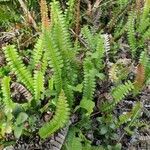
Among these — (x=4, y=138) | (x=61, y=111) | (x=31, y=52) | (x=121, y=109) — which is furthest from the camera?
(x=31, y=52)

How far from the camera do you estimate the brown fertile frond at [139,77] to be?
2.42 m

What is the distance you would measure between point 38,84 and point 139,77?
631 mm

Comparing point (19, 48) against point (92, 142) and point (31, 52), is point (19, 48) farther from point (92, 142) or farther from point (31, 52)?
point (92, 142)

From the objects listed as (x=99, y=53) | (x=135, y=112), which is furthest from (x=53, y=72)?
(x=135, y=112)

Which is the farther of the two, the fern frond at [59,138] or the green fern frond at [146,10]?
the green fern frond at [146,10]

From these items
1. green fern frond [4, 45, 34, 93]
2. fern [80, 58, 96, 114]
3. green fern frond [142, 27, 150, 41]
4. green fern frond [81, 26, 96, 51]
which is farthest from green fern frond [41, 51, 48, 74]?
green fern frond [142, 27, 150, 41]

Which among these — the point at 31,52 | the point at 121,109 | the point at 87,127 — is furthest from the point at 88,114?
the point at 31,52

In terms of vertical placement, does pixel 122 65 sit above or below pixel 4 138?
above

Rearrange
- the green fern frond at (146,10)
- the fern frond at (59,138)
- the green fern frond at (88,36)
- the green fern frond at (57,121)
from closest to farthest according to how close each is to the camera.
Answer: the green fern frond at (57,121), the fern frond at (59,138), the green fern frond at (88,36), the green fern frond at (146,10)

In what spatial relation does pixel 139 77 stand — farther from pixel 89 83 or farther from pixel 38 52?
pixel 38 52

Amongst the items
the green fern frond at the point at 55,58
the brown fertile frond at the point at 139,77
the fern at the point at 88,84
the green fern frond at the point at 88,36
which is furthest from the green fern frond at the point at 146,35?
the green fern frond at the point at 55,58

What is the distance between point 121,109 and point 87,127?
288 millimetres

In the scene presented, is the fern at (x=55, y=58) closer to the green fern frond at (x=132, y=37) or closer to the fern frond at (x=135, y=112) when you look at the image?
the fern frond at (x=135, y=112)

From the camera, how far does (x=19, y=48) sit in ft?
9.14
